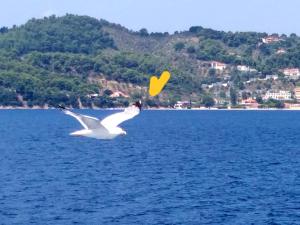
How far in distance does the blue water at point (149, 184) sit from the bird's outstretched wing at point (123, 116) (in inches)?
1354

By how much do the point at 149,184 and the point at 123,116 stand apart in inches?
2315

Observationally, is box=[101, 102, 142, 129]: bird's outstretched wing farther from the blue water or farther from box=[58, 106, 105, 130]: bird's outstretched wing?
the blue water

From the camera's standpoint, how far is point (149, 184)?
84562 mm

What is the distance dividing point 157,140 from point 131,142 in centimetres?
808

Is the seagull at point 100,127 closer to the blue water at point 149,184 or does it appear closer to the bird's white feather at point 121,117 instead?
the bird's white feather at point 121,117

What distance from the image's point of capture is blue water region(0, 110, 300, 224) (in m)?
64.0

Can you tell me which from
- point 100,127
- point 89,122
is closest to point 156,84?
point 89,122

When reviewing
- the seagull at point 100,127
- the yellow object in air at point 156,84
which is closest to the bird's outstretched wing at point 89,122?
the seagull at point 100,127

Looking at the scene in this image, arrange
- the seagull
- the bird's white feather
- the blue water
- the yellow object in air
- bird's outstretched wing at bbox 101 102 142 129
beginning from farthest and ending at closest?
the blue water, the bird's white feather, bird's outstretched wing at bbox 101 102 142 129, the seagull, the yellow object in air

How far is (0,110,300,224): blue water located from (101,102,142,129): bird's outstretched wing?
3440 centimetres

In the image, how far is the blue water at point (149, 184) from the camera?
6397cm

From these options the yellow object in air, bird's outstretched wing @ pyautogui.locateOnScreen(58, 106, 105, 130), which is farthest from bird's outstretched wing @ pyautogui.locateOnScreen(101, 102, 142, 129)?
the yellow object in air

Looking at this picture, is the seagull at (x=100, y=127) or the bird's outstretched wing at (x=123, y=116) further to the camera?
the bird's outstretched wing at (x=123, y=116)

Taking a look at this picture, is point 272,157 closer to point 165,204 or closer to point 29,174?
point 29,174
